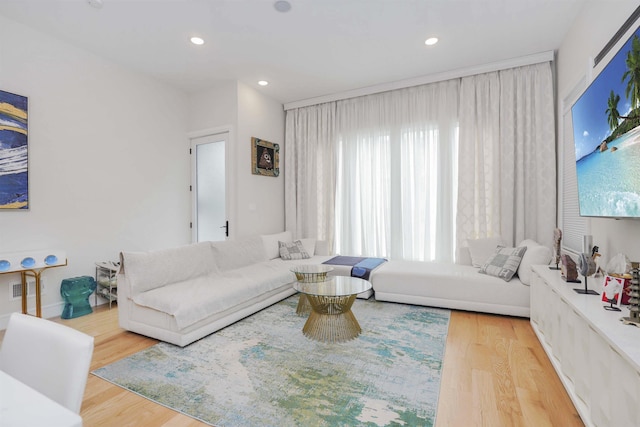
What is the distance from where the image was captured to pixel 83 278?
3350 millimetres

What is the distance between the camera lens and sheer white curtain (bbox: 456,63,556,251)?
12.0 ft

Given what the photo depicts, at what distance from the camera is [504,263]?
324 centimetres

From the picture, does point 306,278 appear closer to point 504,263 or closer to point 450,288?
point 450,288

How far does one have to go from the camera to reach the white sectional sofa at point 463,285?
9.90 feet

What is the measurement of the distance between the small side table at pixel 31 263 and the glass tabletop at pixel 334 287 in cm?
236

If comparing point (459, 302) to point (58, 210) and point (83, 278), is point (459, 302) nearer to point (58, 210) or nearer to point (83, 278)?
point (83, 278)

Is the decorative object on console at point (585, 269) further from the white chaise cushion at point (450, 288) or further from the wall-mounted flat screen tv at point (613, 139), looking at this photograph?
the white chaise cushion at point (450, 288)

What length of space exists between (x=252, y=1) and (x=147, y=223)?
3.04 m

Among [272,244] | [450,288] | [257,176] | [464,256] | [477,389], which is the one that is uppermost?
[257,176]

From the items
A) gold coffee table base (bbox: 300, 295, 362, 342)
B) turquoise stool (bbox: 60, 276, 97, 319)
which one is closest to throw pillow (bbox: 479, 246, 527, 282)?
gold coffee table base (bbox: 300, 295, 362, 342)

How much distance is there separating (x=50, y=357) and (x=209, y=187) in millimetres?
3973

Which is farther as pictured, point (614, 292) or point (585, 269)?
point (585, 269)

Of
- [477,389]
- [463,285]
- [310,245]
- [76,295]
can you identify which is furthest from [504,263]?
[76,295]

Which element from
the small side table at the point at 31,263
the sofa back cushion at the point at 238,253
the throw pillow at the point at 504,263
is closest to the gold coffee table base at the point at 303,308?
the sofa back cushion at the point at 238,253
